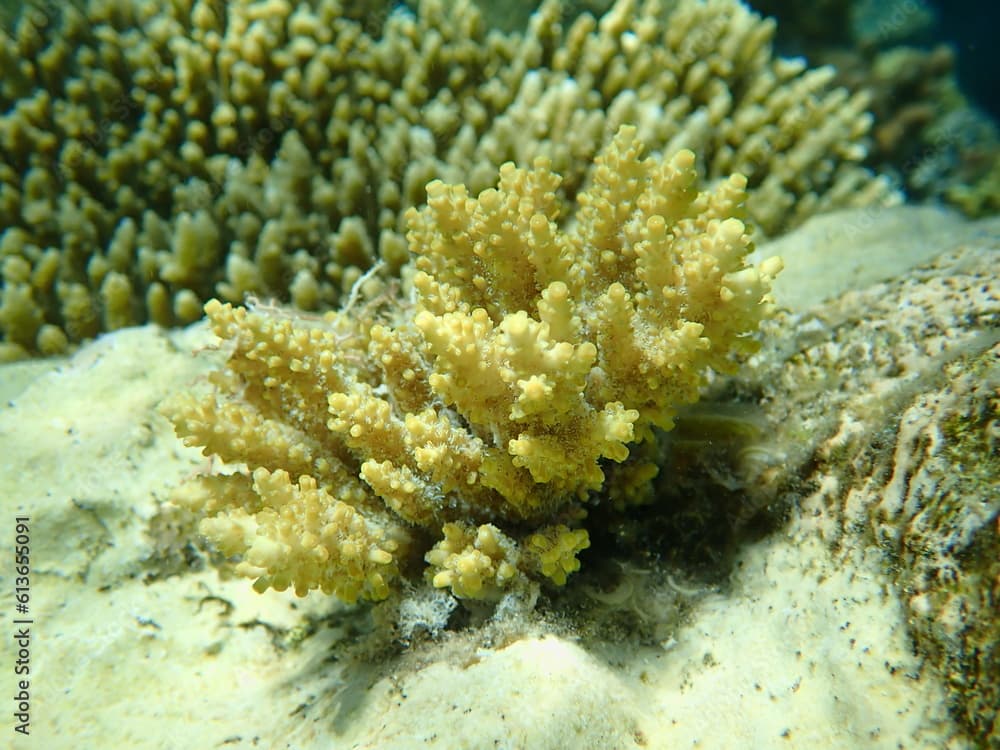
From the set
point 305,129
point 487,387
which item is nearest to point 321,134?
point 305,129

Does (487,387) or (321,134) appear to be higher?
(487,387)

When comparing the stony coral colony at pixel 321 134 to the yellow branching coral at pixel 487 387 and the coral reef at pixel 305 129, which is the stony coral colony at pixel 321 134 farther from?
the yellow branching coral at pixel 487 387

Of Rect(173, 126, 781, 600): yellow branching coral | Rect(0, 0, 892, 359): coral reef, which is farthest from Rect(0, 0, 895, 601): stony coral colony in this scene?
Rect(173, 126, 781, 600): yellow branching coral

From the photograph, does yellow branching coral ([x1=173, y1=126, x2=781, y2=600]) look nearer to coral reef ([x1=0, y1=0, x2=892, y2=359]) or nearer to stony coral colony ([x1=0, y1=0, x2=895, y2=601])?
stony coral colony ([x1=0, y1=0, x2=895, y2=601])

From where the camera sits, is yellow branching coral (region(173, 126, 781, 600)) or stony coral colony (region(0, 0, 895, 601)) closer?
A: yellow branching coral (region(173, 126, 781, 600))

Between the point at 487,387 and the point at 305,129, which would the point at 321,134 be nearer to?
the point at 305,129
